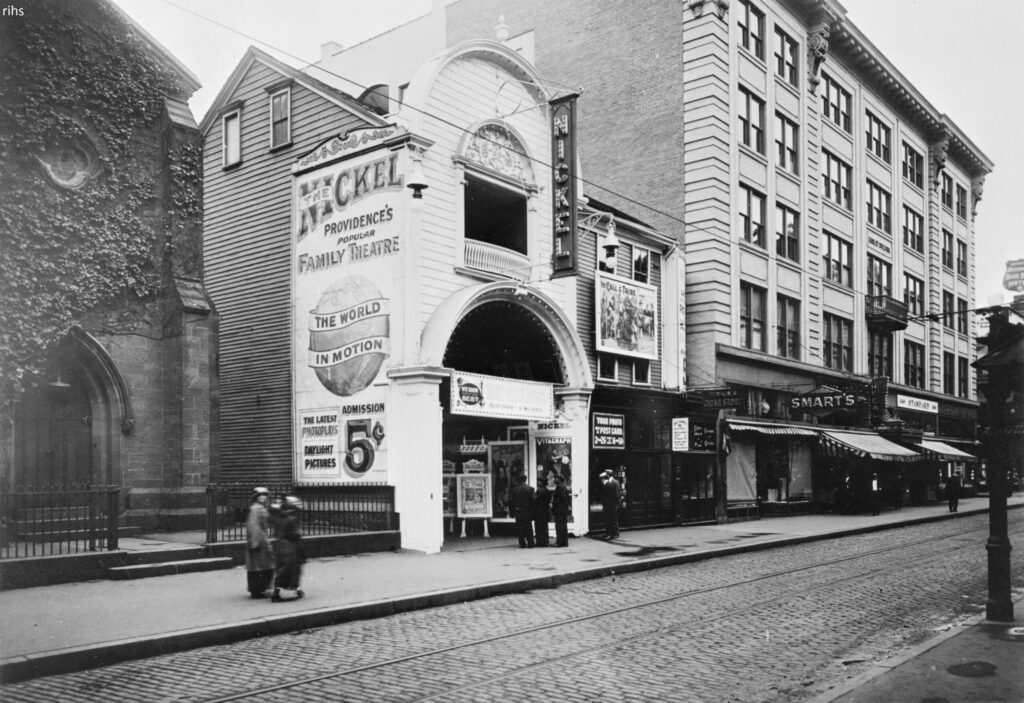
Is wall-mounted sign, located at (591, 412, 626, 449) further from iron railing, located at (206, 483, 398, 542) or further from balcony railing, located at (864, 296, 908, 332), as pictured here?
balcony railing, located at (864, 296, 908, 332)

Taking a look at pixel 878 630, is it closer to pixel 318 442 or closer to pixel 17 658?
pixel 17 658

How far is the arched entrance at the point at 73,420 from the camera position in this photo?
17.9 metres

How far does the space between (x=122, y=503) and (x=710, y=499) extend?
1737 cm

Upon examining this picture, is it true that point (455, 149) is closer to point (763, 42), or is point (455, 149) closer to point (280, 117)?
point (280, 117)

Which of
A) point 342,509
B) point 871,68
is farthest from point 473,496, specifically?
point 871,68

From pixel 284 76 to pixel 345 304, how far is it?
664 centimetres

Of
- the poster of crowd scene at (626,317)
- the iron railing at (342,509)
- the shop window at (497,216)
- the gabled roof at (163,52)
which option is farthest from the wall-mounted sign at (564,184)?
the gabled roof at (163,52)

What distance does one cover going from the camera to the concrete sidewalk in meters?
10.0

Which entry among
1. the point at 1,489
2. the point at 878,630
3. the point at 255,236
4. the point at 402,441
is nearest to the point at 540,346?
the point at 402,441

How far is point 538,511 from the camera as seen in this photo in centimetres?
2122

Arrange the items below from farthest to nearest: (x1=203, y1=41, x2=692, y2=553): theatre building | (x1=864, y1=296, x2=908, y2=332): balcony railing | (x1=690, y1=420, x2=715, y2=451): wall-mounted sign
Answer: (x1=864, y1=296, x2=908, y2=332): balcony railing → (x1=690, y1=420, x2=715, y2=451): wall-mounted sign → (x1=203, y1=41, x2=692, y2=553): theatre building

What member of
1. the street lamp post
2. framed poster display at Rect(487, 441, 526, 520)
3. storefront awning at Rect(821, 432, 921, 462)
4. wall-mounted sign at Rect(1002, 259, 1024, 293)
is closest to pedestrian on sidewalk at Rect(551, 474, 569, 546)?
framed poster display at Rect(487, 441, 526, 520)

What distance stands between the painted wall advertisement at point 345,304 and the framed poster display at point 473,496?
9.48ft

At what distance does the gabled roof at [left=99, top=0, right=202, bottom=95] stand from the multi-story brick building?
786 centimetres
